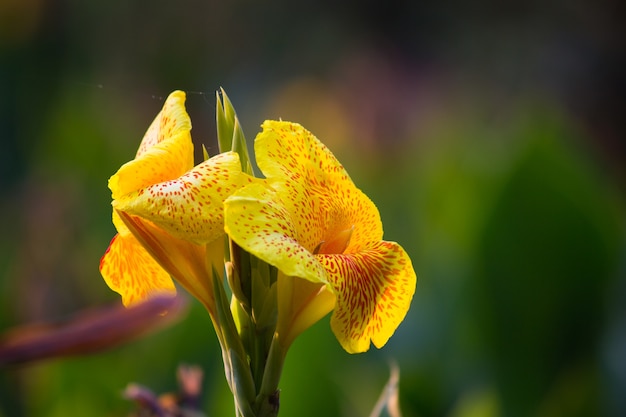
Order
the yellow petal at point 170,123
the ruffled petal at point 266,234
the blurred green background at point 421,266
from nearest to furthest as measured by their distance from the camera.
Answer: the ruffled petal at point 266,234
the yellow petal at point 170,123
the blurred green background at point 421,266

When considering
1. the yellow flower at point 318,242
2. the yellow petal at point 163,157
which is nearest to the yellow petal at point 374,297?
the yellow flower at point 318,242

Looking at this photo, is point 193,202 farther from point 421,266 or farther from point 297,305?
point 421,266

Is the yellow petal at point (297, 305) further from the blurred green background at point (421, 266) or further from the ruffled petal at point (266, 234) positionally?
the blurred green background at point (421, 266)

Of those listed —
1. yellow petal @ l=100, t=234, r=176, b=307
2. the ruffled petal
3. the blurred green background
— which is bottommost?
the blurred green background

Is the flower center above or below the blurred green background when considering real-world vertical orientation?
above

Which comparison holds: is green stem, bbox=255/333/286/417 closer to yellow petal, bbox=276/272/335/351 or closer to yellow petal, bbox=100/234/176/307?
yellow petal, bbox=276/272/335/351

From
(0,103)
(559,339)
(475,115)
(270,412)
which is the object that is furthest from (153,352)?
(475,115)

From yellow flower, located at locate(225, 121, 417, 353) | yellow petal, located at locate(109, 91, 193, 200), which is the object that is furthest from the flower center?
yellow petal, located at locate(109, 91, 193, 200)
